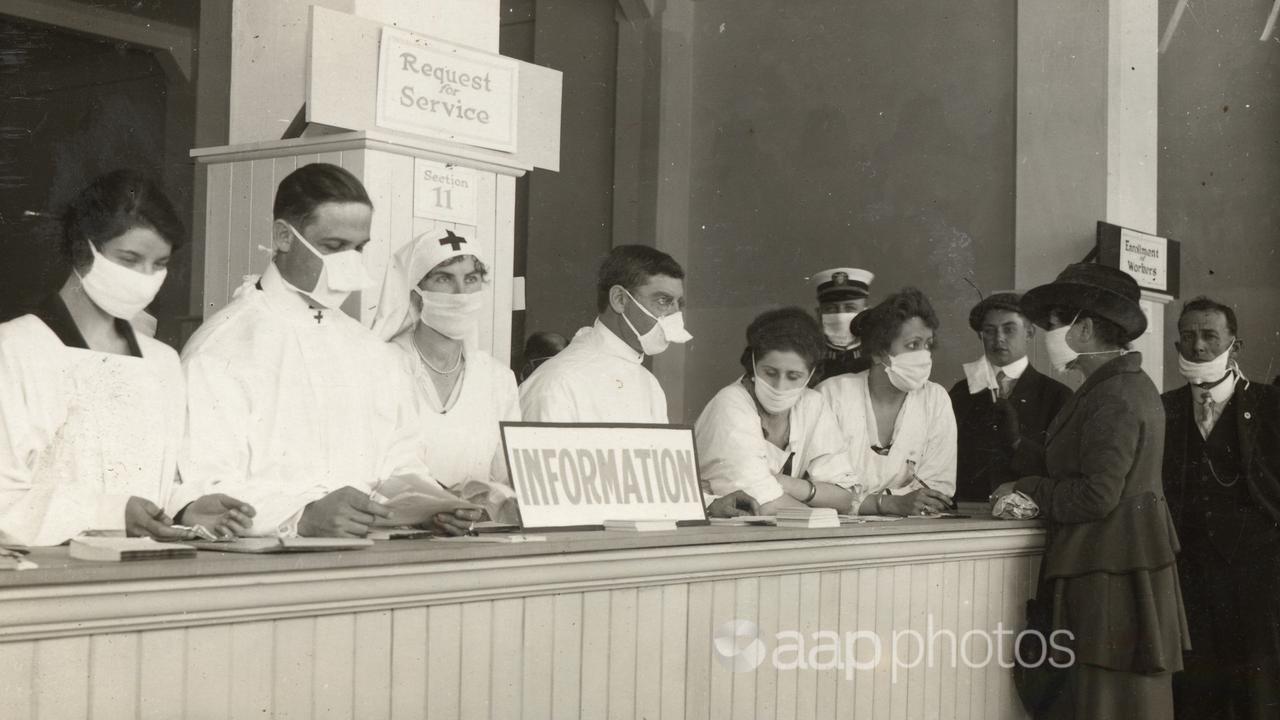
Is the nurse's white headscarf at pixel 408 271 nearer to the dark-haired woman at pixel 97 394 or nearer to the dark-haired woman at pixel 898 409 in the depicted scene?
the dark-haired woman at pixel 97 394

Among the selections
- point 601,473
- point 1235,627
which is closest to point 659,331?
point 601,473

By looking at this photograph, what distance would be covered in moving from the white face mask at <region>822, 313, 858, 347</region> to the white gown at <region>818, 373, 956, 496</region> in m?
1.25

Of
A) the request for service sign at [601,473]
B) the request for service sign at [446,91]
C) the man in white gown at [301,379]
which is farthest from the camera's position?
the request for service sign at [446,91]

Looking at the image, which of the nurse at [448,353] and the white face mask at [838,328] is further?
the white face mask at [838,328]

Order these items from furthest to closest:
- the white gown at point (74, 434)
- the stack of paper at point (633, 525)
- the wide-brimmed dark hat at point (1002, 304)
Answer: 1. the wide-brimmed dark hat at point (1002, 304)
2. the stack of paper at point (633, 525)
3. the white gown at point (74, 434)

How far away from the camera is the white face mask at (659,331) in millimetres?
4586

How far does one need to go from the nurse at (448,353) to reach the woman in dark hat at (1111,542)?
6.90ft

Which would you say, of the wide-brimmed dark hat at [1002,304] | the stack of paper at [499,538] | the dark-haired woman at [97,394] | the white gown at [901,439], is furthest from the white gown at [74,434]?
the wide-brimmed dark hat at [1002,304]

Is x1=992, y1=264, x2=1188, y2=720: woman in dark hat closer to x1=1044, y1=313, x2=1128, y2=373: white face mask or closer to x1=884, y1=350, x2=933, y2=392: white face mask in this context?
x1=1044, y1=313, x2=1128, y2=373: white face mask

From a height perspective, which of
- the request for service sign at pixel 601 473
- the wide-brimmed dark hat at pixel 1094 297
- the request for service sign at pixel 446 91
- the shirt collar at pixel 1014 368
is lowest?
the request for service sign at pixel 601 473

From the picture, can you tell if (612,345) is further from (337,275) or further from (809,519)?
(337,275)

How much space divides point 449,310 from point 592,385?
780 millimetres

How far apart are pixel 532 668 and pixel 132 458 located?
40.7 inches

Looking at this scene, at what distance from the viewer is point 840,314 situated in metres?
6.94
